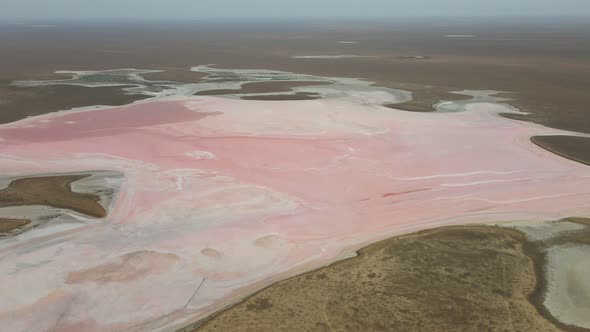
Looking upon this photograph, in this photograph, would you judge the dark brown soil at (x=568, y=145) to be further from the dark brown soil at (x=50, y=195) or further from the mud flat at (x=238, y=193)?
the dark brown soil at (x=50, y=195)

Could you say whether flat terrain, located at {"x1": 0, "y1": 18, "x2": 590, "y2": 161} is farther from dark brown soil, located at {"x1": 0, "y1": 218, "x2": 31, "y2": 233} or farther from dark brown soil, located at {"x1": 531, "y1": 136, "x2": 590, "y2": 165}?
dark brown soil, located at {"x1": 0, "y1": 218, "x2": 31, "y2": 233}

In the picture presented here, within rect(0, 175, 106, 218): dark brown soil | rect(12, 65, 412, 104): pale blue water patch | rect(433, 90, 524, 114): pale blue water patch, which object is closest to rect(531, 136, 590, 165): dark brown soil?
rect(433, 90, 524, 114): pale blue water patch

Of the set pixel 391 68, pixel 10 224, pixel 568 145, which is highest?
pixel 391 68

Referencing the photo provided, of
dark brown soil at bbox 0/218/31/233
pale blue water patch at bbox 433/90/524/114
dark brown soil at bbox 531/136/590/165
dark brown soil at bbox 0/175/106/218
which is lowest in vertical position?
dark brown soil at bbox 0/218/31/233

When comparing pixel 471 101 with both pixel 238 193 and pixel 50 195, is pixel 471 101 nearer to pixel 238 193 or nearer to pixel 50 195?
pixel 238 193

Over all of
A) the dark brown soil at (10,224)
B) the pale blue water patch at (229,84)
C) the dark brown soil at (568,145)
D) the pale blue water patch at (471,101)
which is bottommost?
the dark brown soil at (10,224)

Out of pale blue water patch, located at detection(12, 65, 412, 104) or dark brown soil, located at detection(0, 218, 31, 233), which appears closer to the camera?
dark brown soil, located at detection(0, 218, 31, 233)

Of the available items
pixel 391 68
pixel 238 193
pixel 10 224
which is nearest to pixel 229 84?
pixel 391 68

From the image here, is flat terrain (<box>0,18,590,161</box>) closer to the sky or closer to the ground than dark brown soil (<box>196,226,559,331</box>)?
closer to the sky

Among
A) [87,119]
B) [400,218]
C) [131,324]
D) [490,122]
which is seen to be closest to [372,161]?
[400,218]

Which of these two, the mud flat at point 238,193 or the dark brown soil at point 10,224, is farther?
the dark brown soil at point 10,224

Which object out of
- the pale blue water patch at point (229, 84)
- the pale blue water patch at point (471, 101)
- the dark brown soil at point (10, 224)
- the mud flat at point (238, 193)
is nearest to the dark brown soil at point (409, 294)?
the mud flat at point (238, 193)

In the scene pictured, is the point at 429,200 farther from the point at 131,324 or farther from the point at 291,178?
the point at 131,324
